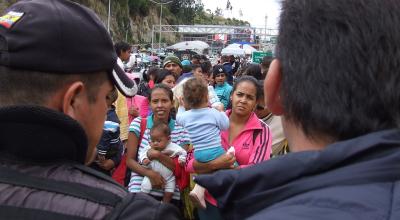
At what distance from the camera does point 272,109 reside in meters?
1.35

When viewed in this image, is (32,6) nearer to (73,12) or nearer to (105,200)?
(73,12)

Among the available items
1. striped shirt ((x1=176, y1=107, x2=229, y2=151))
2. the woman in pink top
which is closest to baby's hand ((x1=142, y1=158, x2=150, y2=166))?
the woman in pink top

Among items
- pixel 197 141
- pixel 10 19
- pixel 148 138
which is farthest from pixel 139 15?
pixel 10 19

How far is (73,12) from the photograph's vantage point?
133 cm

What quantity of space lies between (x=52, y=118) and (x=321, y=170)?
69 cm

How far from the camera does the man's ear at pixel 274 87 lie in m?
1.26

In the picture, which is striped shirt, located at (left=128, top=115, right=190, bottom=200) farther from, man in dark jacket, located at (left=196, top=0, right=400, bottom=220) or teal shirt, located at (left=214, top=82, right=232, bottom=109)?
man in dark jacket, located at (left=196, top=0, right=400, bottom=220)

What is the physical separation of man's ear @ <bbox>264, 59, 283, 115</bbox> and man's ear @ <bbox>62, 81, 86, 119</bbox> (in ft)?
1.71

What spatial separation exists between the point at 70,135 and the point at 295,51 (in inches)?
24.9

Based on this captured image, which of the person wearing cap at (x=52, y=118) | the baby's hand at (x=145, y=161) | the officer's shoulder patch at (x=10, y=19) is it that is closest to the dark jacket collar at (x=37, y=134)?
the person wearing cap at (x=52, y=118)

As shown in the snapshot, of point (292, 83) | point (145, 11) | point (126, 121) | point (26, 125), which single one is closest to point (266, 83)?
point (292, 83)

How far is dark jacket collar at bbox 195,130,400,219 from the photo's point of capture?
98cm

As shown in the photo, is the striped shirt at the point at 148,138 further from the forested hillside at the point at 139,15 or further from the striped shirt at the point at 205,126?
the forested hillside at the point at 139,15

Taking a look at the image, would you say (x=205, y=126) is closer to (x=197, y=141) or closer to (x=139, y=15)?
(x=197, y=141)
